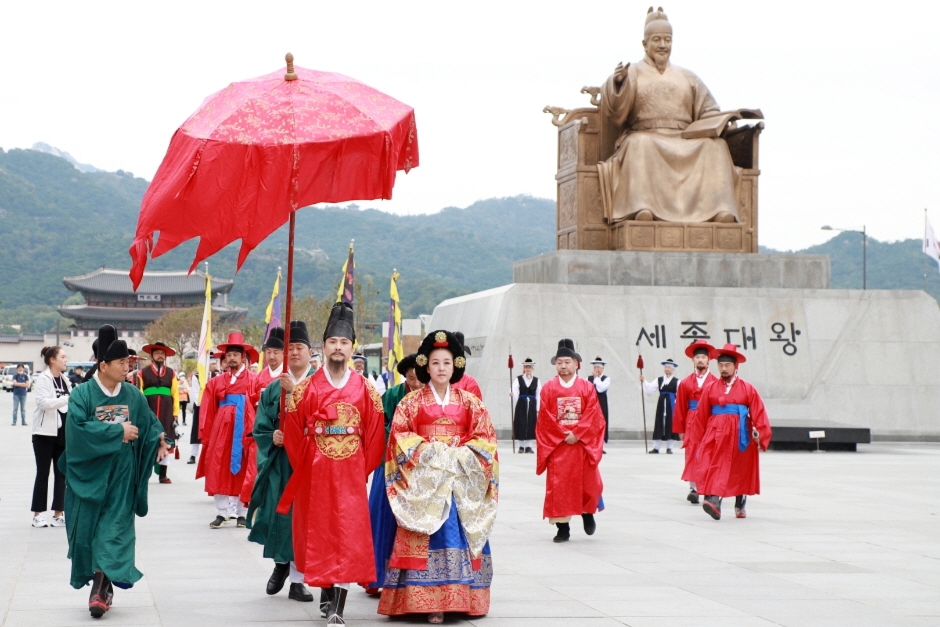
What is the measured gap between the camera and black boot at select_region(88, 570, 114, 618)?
19.3 ft

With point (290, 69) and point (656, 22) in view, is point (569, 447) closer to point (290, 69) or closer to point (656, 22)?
point (290, 69)

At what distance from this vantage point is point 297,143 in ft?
18.1

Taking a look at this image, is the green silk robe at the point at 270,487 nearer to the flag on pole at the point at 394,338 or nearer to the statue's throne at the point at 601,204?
the flag on pole at the point at 394,338

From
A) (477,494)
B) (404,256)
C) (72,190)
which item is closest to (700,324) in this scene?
(477,494)

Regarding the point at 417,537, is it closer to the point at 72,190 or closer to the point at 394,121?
the point at 394,121

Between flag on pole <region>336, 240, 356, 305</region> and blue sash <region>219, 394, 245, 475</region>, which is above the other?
flag on pole <region>336, 240, 356, 305</region>

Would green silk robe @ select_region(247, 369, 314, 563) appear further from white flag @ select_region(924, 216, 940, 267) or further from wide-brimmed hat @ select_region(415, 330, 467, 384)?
white flag @ select_region(924, 216, 940, 267)

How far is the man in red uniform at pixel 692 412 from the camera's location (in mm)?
11156

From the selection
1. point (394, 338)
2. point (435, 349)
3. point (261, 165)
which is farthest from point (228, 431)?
point (261, 165)

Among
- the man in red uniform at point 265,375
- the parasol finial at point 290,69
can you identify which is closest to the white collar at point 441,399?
the parasol finial at point 290,69

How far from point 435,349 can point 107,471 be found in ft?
5.62

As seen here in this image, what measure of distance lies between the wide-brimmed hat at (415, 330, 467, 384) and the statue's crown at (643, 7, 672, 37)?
14554 mm

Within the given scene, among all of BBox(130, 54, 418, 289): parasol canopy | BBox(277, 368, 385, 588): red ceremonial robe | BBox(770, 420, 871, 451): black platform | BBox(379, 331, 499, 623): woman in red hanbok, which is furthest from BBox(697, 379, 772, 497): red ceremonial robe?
BBox(770, 420, 871, 451): black platform

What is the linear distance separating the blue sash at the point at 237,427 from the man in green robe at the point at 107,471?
11.2ft
